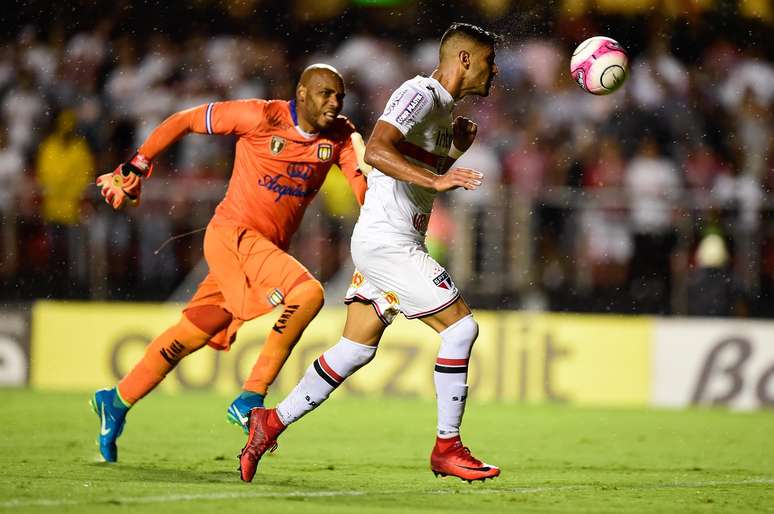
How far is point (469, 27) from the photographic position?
677 centimetres

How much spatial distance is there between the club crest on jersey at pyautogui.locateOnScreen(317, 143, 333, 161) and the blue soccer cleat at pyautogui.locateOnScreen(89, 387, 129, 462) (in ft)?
6.14

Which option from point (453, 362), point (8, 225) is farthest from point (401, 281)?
point (8, 225)

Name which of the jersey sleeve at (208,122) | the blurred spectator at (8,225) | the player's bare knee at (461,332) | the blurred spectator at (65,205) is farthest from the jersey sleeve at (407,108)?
the blurred spectator at (8,225)

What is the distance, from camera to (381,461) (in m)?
8.12

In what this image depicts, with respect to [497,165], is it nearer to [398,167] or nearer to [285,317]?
[285,317]

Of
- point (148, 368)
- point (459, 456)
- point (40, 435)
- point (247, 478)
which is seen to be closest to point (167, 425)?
point (40, 435)

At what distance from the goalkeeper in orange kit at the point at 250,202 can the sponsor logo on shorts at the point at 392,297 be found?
0.93 metres

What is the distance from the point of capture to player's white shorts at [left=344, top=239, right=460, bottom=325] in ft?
21.4

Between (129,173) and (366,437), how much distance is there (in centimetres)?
302

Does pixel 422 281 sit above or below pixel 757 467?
above

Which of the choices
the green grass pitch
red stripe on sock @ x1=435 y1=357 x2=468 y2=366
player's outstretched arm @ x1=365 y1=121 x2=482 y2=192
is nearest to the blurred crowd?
the green grass pitch

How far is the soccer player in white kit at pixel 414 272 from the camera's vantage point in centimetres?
650

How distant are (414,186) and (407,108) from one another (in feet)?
1.62

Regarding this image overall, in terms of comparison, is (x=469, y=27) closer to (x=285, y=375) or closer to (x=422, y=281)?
(x=422, y=281)
